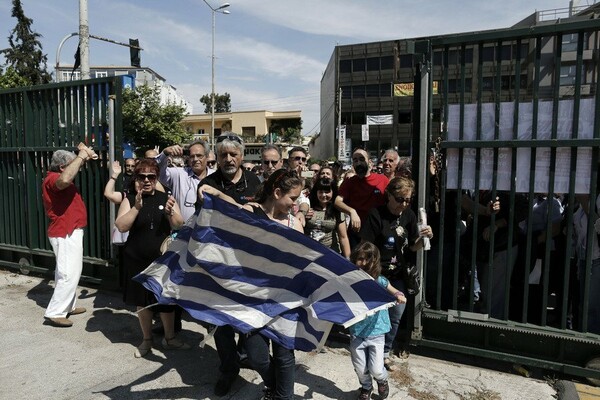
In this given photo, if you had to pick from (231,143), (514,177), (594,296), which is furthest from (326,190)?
(594,296)

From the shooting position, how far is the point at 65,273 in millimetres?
4922

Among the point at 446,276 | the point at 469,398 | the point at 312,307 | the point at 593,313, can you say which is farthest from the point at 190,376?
the point at 593,313

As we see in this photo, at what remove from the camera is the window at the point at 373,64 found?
178 feet

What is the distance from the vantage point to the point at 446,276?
454cm

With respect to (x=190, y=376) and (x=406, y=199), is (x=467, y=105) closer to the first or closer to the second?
(x=406, y=199)

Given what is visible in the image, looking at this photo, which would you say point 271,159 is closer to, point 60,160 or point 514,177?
point 60,160

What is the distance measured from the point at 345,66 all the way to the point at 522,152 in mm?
54934

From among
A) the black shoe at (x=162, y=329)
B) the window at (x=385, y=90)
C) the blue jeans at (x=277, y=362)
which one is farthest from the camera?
the window at (x=385, y=90)

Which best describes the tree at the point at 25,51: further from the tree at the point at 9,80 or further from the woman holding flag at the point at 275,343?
the woman holding flag at the point at 275,343

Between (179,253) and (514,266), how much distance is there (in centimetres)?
295

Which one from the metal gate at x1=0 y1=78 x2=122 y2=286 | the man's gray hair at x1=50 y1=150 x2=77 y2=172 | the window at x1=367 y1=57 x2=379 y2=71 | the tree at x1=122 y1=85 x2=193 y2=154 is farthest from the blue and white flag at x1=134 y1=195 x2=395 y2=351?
the window at x1=367 y1=57 x2=379 y2=71

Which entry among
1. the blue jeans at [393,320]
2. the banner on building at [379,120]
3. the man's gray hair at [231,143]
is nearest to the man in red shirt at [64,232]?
the man's gray hair at [231,143]

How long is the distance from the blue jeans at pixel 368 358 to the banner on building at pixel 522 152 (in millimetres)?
1498

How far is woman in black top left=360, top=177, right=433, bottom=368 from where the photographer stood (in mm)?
3773
